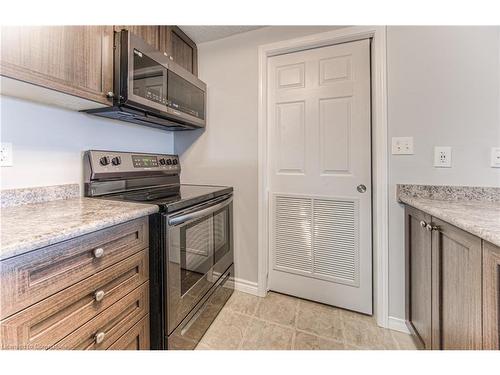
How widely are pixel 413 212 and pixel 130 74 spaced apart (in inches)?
67.8

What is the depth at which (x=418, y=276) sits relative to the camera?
3.93ft

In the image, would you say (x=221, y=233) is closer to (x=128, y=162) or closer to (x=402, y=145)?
(x=128, y=162)

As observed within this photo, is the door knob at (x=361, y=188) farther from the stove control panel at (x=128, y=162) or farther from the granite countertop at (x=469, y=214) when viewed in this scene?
the stove control panel at (x=128, y=162)

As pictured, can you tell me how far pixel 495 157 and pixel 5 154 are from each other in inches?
96.1

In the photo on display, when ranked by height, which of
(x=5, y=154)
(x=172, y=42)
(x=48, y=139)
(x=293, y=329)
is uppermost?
(x=172, y=42)

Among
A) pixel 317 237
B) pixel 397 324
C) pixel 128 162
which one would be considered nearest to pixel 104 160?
pixel 128 162

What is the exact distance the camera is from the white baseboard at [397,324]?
1405mm

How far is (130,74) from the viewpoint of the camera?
1.16 metres

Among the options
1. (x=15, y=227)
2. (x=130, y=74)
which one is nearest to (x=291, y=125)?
(x=130, y=74)

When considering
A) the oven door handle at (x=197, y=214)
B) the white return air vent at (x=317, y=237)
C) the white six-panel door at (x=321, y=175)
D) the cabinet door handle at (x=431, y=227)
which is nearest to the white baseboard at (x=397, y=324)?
the white six-panel door at (x=321, y=175)

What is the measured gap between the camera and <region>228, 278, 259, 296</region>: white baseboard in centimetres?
183

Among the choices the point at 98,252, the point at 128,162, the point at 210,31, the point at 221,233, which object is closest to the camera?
the point at 98,252

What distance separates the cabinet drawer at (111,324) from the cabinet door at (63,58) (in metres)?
0.91

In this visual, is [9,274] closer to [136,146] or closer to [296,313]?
[136,146]
